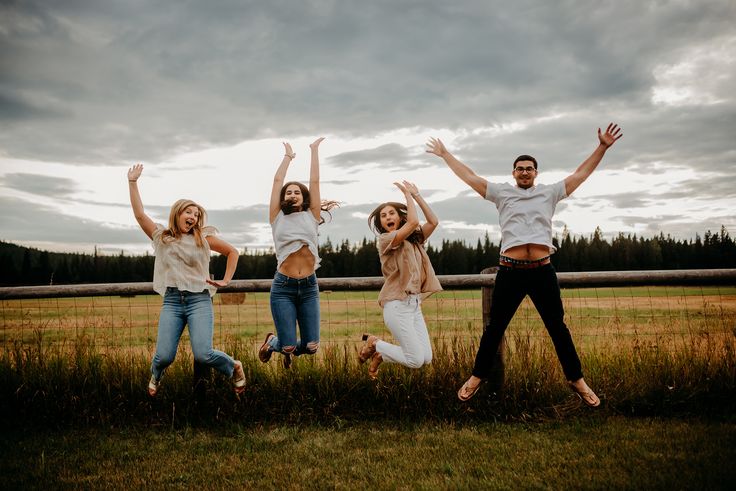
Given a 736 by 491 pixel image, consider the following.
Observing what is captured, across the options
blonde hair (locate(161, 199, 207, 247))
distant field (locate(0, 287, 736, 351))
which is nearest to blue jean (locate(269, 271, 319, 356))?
distant field (locate(0, 287, 736, 351))

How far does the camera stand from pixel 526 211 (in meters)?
4.70

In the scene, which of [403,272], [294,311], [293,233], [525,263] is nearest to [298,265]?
[293,233]

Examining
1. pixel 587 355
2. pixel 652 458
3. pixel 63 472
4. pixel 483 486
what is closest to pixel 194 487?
pixel 63 472

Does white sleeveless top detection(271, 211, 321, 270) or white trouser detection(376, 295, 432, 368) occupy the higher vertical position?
white sleeveless top detection(271, 211, 321, 270)

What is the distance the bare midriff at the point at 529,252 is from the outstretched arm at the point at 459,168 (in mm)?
659

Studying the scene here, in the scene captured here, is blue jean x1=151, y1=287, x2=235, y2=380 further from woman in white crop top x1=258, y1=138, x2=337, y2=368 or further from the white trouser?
the white trouser

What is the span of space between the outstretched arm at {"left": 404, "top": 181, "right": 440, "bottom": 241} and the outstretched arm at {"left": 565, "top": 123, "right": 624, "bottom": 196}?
1279 millimetres

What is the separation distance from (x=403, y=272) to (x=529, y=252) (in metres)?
1.23

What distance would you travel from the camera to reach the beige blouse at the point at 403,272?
509cm

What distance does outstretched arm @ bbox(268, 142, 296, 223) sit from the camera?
5.21 m

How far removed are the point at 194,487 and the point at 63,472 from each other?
4.18 ft

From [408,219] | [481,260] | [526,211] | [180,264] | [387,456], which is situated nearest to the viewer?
[387,456]

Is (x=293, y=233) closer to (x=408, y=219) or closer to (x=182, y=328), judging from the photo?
(x=408, y=219)

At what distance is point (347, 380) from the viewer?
557cm
